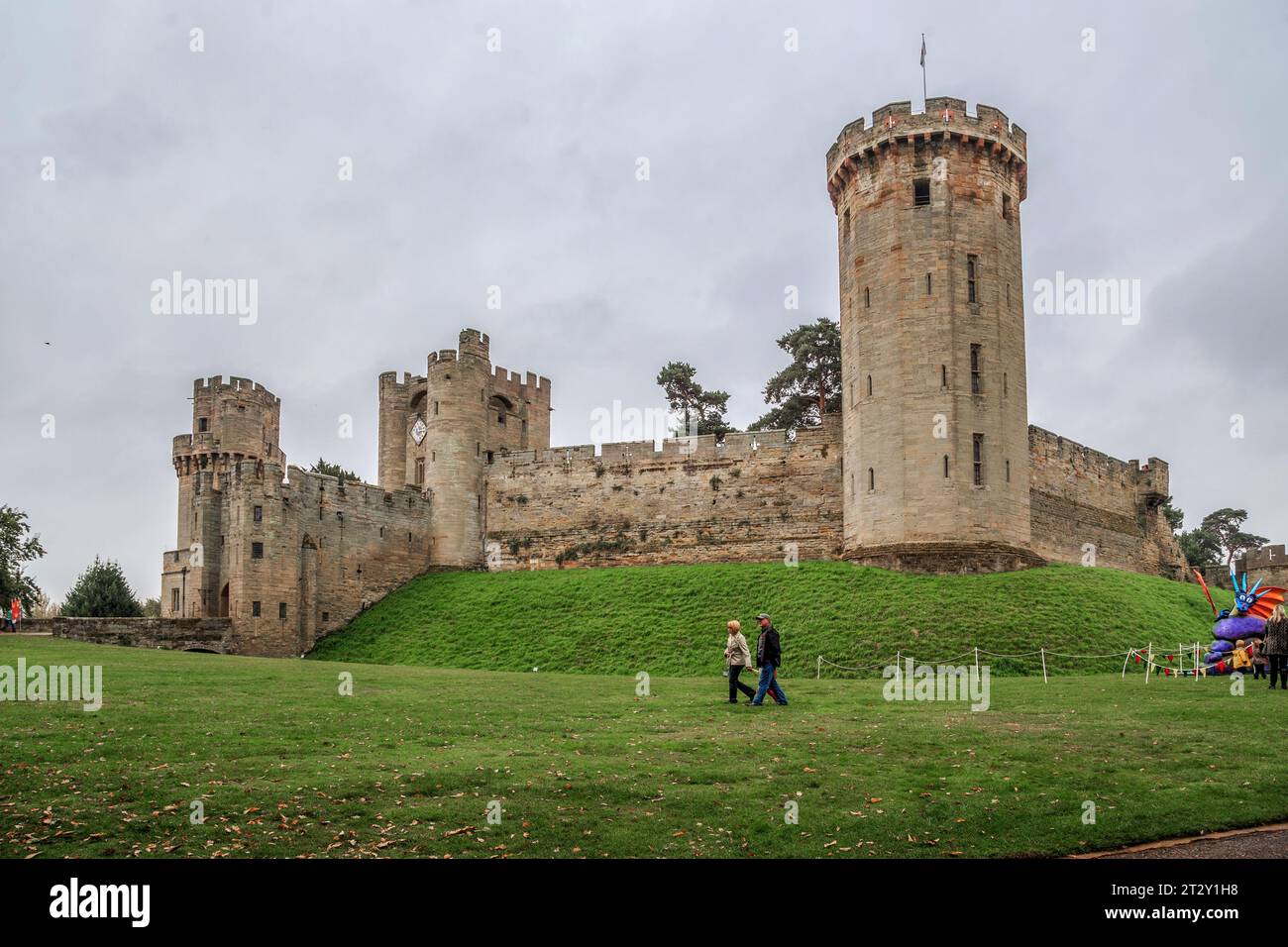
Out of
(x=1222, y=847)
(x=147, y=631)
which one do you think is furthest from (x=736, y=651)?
(x=147, y=631)

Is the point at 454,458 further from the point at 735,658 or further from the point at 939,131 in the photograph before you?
the point at 735,658

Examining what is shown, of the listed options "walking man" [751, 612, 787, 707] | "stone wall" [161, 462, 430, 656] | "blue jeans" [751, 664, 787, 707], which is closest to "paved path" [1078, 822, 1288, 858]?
"walking man" [751, 612, 787, 707]

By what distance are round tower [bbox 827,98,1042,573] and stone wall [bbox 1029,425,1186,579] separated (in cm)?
525

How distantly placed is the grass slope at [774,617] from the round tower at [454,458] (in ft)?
15.2

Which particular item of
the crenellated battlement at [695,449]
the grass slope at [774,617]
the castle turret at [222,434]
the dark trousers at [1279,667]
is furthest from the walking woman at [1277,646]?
the castle turret at [222,434]

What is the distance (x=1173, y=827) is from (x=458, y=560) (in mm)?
41688

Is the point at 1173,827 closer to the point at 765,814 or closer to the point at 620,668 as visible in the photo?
the point at 765,814

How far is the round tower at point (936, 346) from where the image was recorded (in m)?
39.5

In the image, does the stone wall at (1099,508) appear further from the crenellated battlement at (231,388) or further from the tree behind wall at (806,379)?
the crenellated battlement at (231,388)

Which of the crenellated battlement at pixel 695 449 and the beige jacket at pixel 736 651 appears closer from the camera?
the beige jacket at pixel 736 651

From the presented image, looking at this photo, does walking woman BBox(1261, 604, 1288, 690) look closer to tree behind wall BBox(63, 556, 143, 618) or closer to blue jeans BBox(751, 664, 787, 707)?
blue jeans BBox(751, 664, 787, 707)

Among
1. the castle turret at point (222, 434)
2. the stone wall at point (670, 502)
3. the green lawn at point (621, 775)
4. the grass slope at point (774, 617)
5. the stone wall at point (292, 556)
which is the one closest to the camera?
the green lawn at point (621, 775)
